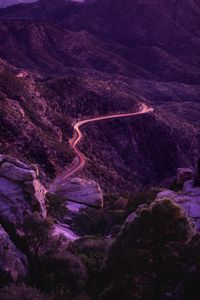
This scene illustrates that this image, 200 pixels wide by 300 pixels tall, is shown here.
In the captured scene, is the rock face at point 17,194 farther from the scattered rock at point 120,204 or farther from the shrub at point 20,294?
the scattered rock at point 120,204

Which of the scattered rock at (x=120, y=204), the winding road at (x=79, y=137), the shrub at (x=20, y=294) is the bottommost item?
the winding road at (x=79, y=137)

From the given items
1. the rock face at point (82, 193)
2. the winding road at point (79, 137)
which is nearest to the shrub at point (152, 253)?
the rock face at point (82, 193)

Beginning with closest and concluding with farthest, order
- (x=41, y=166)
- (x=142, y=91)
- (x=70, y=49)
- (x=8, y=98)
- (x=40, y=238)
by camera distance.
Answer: (x=40, y=238), (x=41, y=166), (x=8, y=98), (x=142, y=91), (x=70, y=49)

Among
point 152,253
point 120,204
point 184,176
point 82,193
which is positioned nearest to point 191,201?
point 152,253

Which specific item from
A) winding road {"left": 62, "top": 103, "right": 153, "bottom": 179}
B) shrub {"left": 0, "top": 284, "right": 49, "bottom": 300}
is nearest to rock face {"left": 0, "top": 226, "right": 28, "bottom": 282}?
shrub {"left": 0, "top": 284, "right": 49, "bottom": 300}

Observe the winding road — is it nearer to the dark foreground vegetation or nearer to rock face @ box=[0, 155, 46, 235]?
rock face @ box=[0, 155, 46, 235]

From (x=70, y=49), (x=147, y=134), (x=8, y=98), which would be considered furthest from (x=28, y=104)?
(x=70, y=49)

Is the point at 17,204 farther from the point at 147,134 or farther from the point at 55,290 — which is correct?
the point at 147,134
